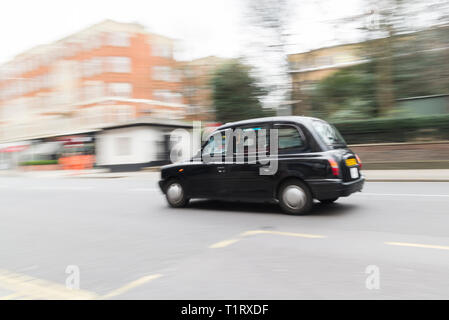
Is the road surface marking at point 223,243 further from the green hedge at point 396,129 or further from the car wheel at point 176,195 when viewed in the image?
the green hedge at point 396,129

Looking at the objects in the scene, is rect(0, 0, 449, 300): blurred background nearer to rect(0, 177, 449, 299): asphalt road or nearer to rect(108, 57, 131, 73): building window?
rect(0, 177, 449, 299): asphalt road

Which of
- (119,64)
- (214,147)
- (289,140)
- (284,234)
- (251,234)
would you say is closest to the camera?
(284,234)

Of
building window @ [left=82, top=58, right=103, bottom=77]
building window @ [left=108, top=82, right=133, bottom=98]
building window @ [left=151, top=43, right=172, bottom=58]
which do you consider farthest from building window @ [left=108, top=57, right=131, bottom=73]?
building window @ [left=151, top=43, right=172, bottom=58]

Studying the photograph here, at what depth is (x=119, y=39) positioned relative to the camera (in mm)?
51969

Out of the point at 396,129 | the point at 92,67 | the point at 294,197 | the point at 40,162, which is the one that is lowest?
the point at 40,162

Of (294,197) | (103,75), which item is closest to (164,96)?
(103,75)

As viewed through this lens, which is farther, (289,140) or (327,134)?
(327,134)

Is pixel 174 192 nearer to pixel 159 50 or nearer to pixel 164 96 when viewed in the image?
pixel 164 96

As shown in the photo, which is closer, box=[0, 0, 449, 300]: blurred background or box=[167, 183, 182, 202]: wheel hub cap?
box=[0, 0, 449, 300]: blurred background

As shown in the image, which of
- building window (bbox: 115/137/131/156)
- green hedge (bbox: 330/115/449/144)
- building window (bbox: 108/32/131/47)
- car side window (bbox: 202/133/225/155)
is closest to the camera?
car side window (bbox: 202/133/225/155)

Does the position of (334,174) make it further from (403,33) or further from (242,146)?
(403,33)

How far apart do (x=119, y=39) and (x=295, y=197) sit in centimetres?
5110

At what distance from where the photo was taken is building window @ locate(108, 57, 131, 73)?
5110 centimetres
